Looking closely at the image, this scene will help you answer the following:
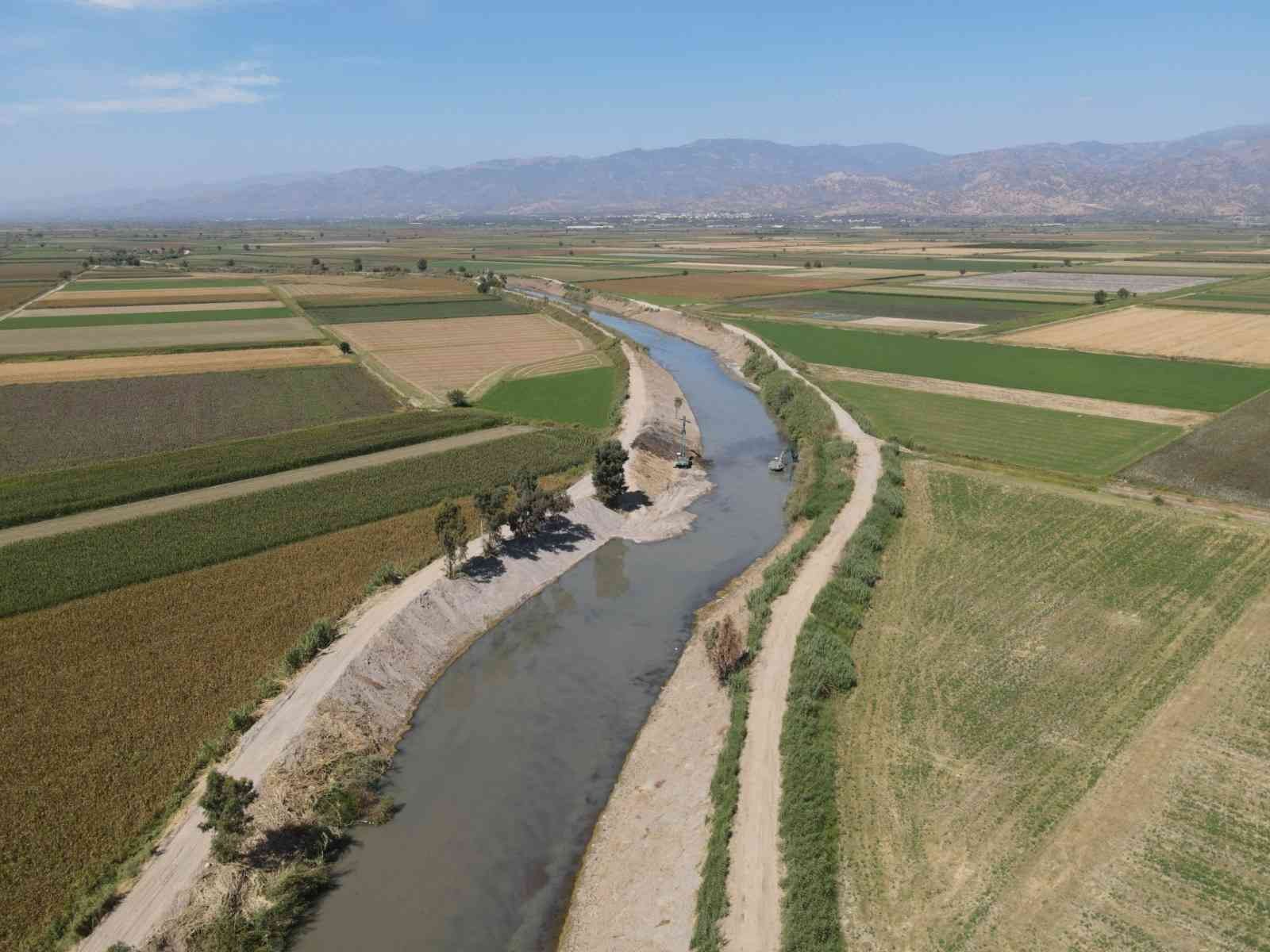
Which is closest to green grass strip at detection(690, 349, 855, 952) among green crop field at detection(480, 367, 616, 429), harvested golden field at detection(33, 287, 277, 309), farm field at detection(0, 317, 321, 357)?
green crop field at detection(480, 367, 616, 429)

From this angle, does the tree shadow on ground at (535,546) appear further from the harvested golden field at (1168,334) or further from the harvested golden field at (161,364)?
the harvested golden field at (1168,334)

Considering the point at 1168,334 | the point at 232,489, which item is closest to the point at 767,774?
the point at 232,489

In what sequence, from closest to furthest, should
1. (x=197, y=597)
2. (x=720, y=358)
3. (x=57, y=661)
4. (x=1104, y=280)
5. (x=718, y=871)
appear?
(x=718, y=871)
(x=57, y=661)
(x=197, y=597)
(x=720, y=358)
(x=1104, y=280)

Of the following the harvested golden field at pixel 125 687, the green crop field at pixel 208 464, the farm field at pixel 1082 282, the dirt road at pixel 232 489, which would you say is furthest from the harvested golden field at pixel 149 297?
the farm field at pixel 1082 282

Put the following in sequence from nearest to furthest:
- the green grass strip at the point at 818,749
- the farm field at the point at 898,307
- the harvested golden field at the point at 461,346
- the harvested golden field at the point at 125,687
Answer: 1. the green grass strip at the point at 818,749
2. the harvested golden field at the point at 125,687
3. the harvested golden field at the point at 461,346
4. the farm field at the point at 898,307

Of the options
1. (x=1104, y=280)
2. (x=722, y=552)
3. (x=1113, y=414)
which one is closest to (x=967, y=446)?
(x=1113, y=414)

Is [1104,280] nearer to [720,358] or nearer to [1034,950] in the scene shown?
[720,358]
